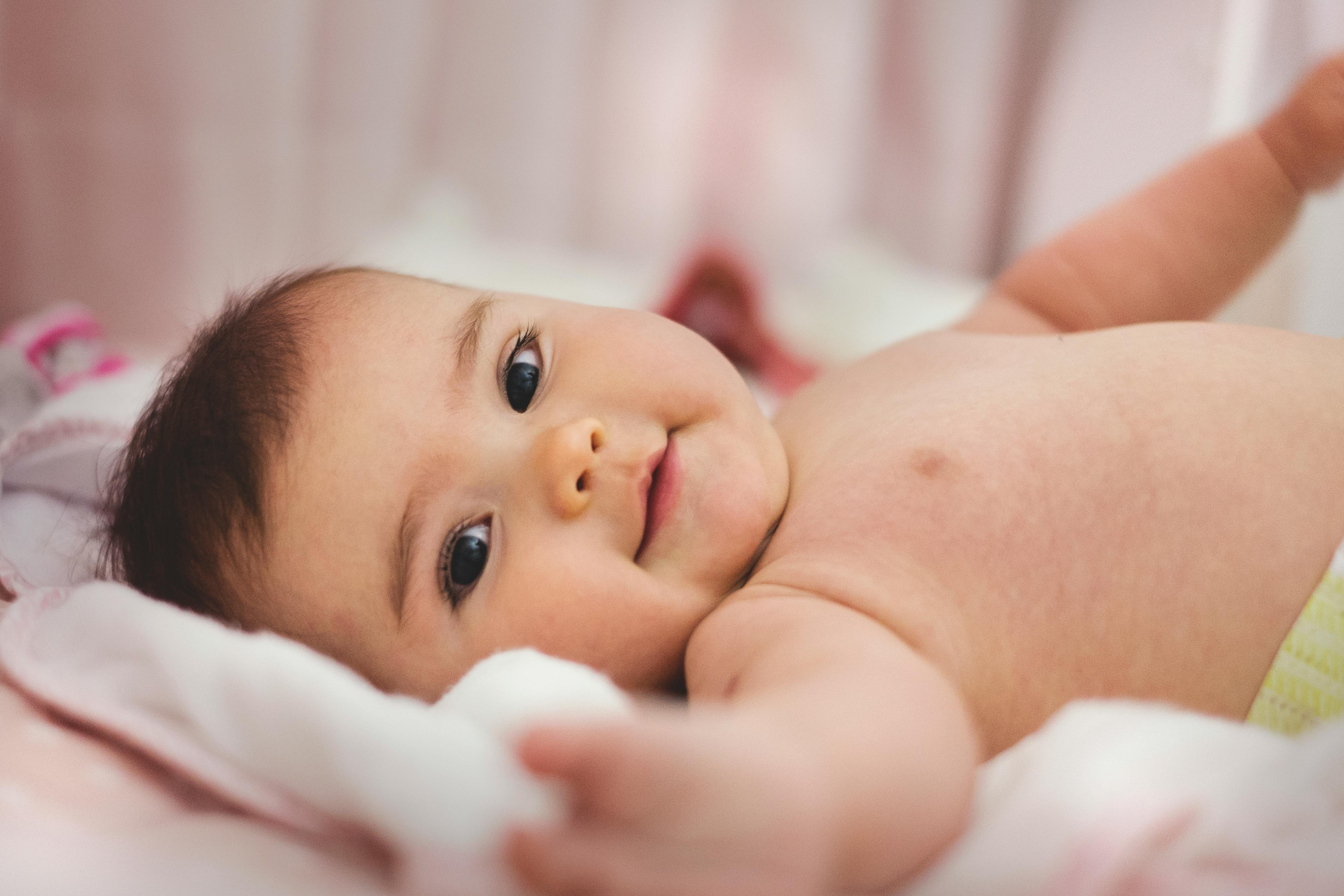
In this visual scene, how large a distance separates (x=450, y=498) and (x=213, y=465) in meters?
0.18

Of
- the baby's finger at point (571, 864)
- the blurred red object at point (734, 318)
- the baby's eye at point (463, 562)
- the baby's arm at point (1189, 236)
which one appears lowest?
the blurred red object at point (734, 318)

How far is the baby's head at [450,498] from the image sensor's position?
71 cm

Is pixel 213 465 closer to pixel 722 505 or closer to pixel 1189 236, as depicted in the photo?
pixel 722 505

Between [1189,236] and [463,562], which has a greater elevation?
[1189,236]

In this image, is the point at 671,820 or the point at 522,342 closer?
the point at 671,820

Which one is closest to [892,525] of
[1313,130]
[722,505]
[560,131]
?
[722,505]

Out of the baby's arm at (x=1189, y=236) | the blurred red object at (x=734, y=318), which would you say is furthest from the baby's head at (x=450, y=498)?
the blurred red object at (x=734, y=318)

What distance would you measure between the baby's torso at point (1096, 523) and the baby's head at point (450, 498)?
78 mm

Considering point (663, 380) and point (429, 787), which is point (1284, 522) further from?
point (429, 787)

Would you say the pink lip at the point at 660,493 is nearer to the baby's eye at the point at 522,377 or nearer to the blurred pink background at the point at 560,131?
the baby's eye at the point at 522,377

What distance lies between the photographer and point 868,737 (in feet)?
1.57

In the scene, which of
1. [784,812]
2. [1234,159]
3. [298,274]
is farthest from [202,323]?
[1234,159]

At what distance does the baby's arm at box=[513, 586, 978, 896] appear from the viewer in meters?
0.40

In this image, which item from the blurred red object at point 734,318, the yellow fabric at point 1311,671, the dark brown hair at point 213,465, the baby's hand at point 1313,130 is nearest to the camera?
the yellow fabric at point 1311,671
